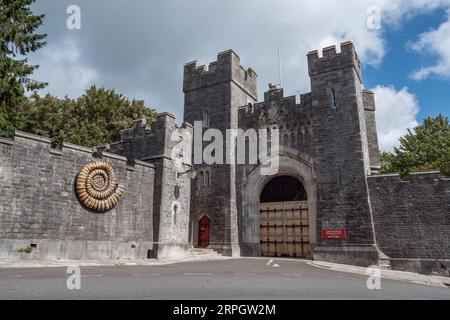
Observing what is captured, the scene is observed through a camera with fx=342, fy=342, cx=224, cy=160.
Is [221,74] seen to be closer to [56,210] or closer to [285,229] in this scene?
[285,229]

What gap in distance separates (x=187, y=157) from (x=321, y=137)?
22.7 ft

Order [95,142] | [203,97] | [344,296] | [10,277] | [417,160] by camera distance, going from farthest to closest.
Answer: [417,160]
[95,142]
[203,97]
[10,277]
[344,296]

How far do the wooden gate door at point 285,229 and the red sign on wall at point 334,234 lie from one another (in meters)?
1.75

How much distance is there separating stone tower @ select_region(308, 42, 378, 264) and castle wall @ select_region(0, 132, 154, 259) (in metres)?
8.66

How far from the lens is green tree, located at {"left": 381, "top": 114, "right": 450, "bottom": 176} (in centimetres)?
2738

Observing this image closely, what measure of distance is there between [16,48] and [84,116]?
10.8 metres

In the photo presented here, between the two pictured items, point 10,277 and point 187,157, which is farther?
point 187,157

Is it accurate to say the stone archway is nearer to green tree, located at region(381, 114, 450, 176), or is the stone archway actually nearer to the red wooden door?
the red wooden door

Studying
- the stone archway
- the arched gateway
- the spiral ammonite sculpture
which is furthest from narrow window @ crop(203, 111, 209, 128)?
the spiral ammonite sculpture

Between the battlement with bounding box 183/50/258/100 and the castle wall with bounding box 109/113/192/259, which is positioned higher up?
the battlement with bounding box 183/50/258/100

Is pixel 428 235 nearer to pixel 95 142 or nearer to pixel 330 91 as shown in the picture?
pixel 330 91

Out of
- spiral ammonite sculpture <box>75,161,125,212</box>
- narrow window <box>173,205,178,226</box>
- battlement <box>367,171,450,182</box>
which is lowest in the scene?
narrow window <box>173,205,178,226</box>

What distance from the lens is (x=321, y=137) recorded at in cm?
1756
